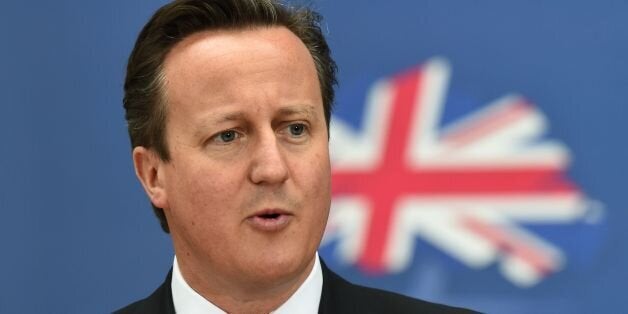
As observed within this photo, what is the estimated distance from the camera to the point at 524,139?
2883 millimetres

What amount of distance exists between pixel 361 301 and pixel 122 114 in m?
1.18

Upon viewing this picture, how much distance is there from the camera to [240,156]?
73.9 inches

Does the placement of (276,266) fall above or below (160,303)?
above

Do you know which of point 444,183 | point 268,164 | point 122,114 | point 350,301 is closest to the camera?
point 268,164

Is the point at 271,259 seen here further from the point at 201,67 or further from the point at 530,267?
the point at 530,267

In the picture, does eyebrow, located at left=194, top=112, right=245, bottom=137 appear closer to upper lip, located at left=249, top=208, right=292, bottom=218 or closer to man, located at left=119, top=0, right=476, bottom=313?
man, located at left=119, top=0, right=476, bottom=313

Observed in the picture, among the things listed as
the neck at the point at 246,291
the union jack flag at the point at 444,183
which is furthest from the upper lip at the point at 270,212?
the union jack flag at the point at 444,183

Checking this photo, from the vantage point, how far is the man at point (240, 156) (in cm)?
186

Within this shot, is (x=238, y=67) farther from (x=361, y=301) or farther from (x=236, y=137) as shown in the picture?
(x=361, y=301)

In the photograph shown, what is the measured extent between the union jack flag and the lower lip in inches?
41.7

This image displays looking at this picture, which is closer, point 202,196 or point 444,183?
point 202,196

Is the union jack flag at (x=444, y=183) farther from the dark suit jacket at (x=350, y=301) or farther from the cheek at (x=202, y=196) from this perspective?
the cheek at (x=202, y=196)

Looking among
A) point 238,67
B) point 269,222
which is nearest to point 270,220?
point 269,222

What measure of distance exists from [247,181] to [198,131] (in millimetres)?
126
